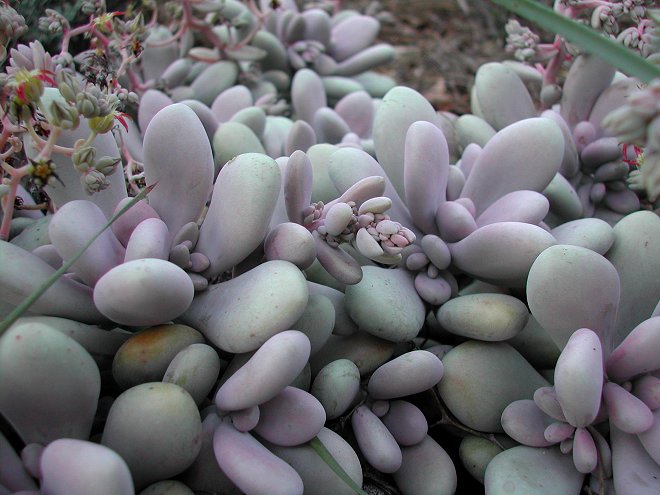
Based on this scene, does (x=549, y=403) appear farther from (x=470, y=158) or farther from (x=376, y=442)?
(x=470, y=158)

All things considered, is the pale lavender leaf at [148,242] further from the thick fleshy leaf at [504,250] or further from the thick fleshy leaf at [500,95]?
the thick fleshy leaf at [500,95]

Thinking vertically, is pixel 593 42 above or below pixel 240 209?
above

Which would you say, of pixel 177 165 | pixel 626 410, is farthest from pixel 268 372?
pixel 626 410

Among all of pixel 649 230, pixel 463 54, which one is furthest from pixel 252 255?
pixel 463 54

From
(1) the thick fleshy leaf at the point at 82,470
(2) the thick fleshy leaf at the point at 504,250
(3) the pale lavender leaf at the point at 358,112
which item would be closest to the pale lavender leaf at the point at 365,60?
(3) the pale lavender leaf at the point at 358,112

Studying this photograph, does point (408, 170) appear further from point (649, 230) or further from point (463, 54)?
point (463, 54)

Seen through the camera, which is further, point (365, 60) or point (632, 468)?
point (365, 60)
